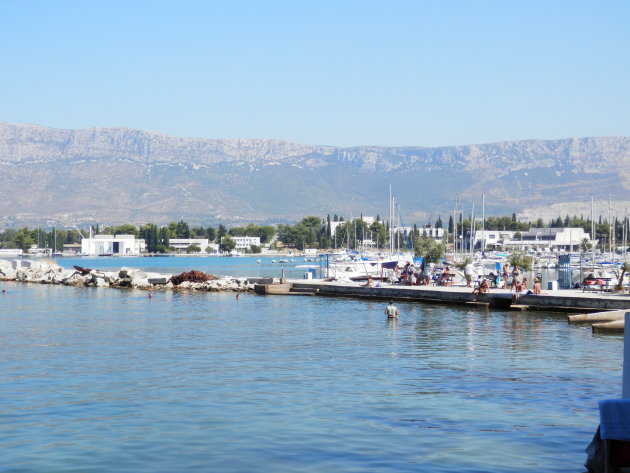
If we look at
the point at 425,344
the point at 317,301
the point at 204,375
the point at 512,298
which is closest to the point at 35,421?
the point at 204,375

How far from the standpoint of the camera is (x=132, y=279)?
A: 303ft

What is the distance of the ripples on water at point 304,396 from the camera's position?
1875cm

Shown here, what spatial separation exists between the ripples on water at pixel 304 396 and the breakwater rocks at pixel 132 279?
36.9 metres

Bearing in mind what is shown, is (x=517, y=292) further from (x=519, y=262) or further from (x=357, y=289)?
(x=519, y=262)

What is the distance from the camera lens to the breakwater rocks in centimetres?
8406

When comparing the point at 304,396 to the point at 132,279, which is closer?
the point at 304,396

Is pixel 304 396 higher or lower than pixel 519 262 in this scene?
lower

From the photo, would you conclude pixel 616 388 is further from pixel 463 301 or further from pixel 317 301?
pixel 317 301

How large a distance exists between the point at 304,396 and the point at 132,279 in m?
69.6

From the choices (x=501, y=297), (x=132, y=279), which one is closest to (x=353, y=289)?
(x=501, y=297)

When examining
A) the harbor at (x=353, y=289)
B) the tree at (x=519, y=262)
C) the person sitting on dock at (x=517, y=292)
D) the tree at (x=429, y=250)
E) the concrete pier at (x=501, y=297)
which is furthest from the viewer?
the tree at (x=519, y=262)

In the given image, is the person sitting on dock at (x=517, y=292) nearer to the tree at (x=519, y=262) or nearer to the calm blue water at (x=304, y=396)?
the calm blue water at (x=304, y=396)

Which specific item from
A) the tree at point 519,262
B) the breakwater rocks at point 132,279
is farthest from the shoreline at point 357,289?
the tree at point 519,262

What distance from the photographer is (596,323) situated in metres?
43.7
